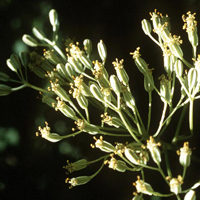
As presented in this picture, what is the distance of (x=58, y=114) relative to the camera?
5.96 feet

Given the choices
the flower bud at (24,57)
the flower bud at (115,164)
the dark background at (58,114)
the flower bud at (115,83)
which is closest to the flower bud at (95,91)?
the flower bud at (115,83)

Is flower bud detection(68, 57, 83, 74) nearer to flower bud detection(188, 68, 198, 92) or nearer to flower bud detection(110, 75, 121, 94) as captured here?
flower bud detection(110, 75, 121, 94)

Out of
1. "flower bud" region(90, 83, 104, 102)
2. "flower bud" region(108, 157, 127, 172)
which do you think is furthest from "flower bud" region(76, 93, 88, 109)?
"flower bud" region(108, 157, 127, 172)

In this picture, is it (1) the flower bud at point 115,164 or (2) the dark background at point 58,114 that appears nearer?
(1) the flower bud at point 115,164

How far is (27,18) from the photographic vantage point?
1.84m

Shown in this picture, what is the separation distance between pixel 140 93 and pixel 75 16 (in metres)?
0.53

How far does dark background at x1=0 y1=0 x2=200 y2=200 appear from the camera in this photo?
5.68 ft

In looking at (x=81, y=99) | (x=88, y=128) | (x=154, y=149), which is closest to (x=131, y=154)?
(x=154, y=149)

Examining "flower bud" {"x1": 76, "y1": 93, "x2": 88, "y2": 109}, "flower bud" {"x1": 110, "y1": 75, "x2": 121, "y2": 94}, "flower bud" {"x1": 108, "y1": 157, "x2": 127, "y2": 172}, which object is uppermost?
"flower bud" {"x1": 110, "y1": 75, "x2": 121, "y2": 94}

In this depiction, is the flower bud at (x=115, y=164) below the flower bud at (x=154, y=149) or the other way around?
below

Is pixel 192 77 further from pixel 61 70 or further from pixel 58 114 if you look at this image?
pixel 58 114

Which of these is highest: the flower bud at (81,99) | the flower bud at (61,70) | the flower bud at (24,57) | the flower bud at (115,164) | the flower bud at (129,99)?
the flower bud at (24,57)

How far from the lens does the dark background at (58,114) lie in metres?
1.73

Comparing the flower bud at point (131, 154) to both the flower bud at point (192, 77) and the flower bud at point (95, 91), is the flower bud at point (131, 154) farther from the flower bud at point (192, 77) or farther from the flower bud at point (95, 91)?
the flower bud at point (192, 77)
